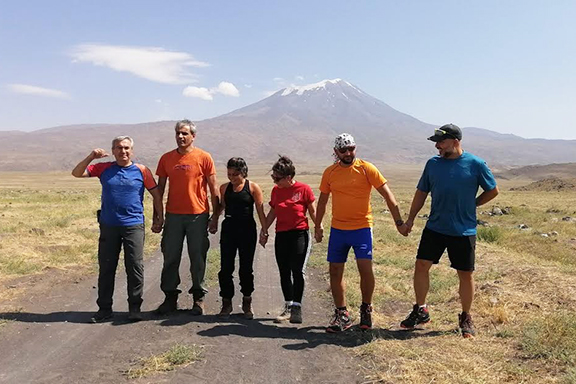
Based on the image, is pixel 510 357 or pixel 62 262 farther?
pixel 62 262

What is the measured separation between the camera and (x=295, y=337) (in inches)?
221

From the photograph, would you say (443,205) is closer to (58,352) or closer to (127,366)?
(127,366)

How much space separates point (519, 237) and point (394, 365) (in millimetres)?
13383

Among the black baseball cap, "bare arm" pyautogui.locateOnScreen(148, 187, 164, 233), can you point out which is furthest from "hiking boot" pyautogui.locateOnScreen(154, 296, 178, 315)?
the black baseball cap

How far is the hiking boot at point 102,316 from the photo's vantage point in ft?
20.1

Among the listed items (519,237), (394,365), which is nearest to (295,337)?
(394,365)

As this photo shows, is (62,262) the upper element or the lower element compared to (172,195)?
lower

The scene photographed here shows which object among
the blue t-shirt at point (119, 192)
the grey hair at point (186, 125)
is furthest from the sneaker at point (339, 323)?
the grey hair at point (186, 125)

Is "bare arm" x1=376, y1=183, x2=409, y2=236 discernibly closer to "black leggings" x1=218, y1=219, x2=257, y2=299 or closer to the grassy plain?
the grassy plain

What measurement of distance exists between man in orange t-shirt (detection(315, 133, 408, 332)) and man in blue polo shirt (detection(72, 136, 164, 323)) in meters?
2.52

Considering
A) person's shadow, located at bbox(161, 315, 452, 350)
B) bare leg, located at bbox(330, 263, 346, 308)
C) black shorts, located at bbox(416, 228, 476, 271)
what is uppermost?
black shorts, located at bbox(416, 228, 476, 271)

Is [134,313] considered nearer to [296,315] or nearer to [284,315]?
[284,315]

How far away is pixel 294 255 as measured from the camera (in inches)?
242

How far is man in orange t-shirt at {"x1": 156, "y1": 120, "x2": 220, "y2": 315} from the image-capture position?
20.4 feet
